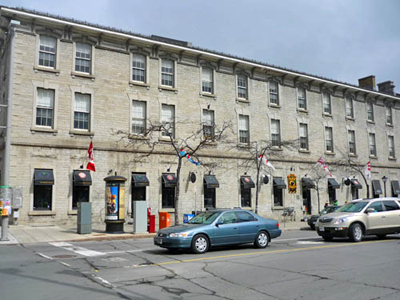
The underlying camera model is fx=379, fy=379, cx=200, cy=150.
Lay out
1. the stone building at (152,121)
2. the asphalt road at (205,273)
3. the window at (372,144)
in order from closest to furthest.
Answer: the asphalt road at (205,273), the stone building at (152,121), the window at (372,144)

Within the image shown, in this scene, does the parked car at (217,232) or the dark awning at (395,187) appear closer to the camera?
the parked car at (217,232)

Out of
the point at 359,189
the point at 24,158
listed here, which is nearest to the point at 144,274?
the point at 24,158

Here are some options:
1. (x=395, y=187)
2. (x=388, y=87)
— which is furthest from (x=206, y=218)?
(x=388, y=87)

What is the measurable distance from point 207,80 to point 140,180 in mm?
9267

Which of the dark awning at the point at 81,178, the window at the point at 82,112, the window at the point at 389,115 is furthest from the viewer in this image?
the window at the point at 389,115

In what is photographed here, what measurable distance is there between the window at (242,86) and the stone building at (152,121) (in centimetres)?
13

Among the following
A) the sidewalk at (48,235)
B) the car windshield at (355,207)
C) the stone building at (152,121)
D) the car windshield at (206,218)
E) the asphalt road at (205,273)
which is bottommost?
the asphalt road at (205,273)

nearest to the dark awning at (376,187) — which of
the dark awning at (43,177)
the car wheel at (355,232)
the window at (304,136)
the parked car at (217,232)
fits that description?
the window at (304,136)

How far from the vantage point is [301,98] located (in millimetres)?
32875

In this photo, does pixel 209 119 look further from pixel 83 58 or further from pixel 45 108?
pixel 45 108

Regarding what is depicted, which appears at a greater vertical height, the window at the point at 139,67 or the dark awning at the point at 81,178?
the window at the point at 139,67

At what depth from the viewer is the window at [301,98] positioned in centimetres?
3272

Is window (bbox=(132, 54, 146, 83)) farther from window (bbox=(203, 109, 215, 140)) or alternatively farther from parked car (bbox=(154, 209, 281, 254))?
parked car (bbox=(154, 209, 281, 254))

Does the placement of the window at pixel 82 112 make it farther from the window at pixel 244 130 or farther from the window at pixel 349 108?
the window at pixel 349 108
